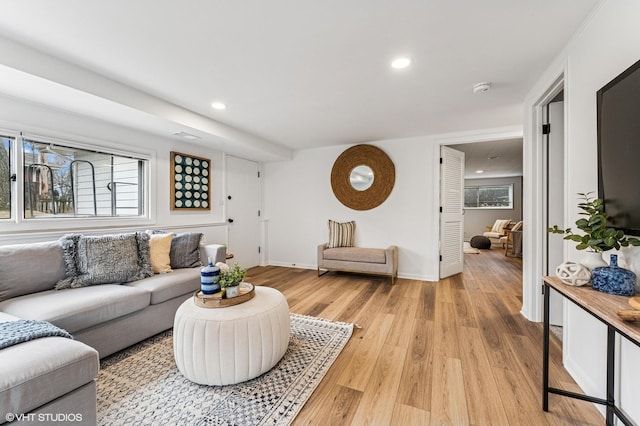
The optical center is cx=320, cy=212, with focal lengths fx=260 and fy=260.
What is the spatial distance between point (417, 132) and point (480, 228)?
6.68 meters

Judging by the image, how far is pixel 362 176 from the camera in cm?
438

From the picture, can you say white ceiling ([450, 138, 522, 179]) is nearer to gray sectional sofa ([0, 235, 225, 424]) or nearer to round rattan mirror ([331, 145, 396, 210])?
round rattan mirror ([331, 145, 396, 210])

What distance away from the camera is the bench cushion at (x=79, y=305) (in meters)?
1.60

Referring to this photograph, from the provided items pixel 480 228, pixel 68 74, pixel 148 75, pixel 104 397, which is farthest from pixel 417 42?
pixel 480 228

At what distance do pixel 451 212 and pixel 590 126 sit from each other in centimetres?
274

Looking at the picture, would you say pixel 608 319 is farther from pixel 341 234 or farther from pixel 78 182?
pixel 78 182

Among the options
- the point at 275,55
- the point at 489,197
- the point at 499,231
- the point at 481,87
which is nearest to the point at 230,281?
the point at 275,55

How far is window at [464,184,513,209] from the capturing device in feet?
28.0

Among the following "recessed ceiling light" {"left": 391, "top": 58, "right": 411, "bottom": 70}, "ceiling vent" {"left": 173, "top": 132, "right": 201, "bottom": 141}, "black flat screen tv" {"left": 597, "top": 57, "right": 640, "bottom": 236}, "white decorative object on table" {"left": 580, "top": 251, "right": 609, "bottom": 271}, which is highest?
"recessed ceiling light" {"left": 391, "top": 58, "right": 411, "bottom": 70}

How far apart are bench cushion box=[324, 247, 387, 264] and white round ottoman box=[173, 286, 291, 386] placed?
239 centimetres

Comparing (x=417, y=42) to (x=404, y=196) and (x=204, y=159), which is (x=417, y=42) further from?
(x=204, y=159)

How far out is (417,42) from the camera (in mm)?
1735

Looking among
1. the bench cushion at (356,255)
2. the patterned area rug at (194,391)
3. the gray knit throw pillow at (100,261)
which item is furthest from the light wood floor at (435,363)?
the gray knit throw pillow at (100,261)

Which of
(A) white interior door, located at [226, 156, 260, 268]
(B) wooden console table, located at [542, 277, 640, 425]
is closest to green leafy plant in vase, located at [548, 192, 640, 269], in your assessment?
(B) wooden console table, located at [542, 277, 640, 425]
